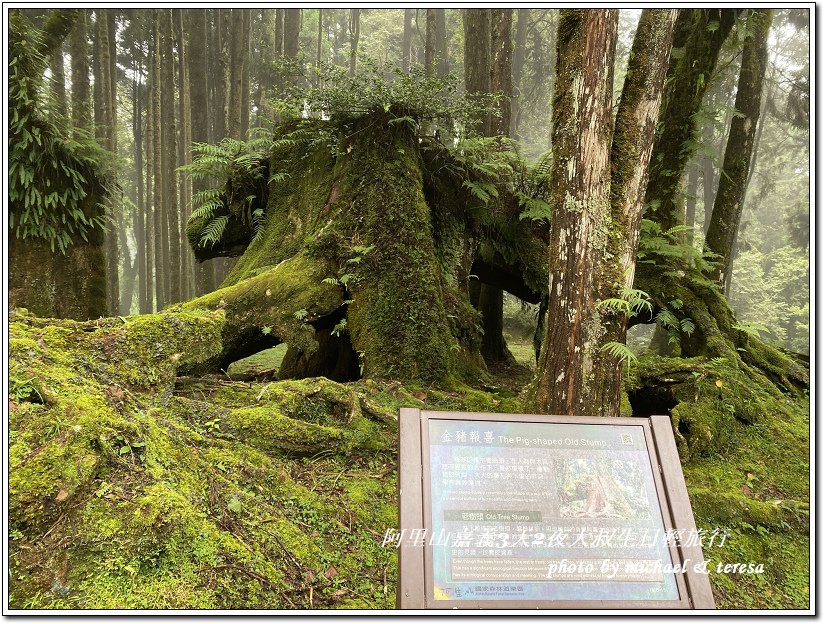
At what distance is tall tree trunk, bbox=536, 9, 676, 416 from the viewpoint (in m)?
4.53

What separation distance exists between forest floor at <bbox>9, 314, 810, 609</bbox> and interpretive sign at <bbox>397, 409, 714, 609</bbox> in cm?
108

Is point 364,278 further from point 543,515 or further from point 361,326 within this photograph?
point 543,515

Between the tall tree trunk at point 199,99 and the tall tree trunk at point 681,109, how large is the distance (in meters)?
10.0

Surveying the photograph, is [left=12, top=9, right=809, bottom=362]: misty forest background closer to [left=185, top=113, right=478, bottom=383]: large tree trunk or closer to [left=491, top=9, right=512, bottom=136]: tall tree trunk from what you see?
[left=491, top=9, right=512, bottom=136]: tall tree trunk

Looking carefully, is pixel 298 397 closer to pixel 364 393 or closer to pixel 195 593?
pixel 364 393

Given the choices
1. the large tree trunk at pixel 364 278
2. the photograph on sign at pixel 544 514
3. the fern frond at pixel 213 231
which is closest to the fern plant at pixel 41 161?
the fern frond at pixel 213 231

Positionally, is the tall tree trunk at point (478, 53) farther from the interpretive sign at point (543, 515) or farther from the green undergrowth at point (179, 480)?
the interpretive sign at point (543, 515)

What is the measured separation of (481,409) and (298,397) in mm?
2052

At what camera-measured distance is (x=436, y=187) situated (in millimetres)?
7520

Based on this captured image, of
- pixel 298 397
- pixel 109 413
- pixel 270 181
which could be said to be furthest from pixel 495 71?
pixel 109 413

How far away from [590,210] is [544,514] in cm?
278

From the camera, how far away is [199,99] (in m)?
16.0

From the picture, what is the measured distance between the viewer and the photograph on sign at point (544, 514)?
2.58m

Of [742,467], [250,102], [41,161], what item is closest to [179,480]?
[742,467]
